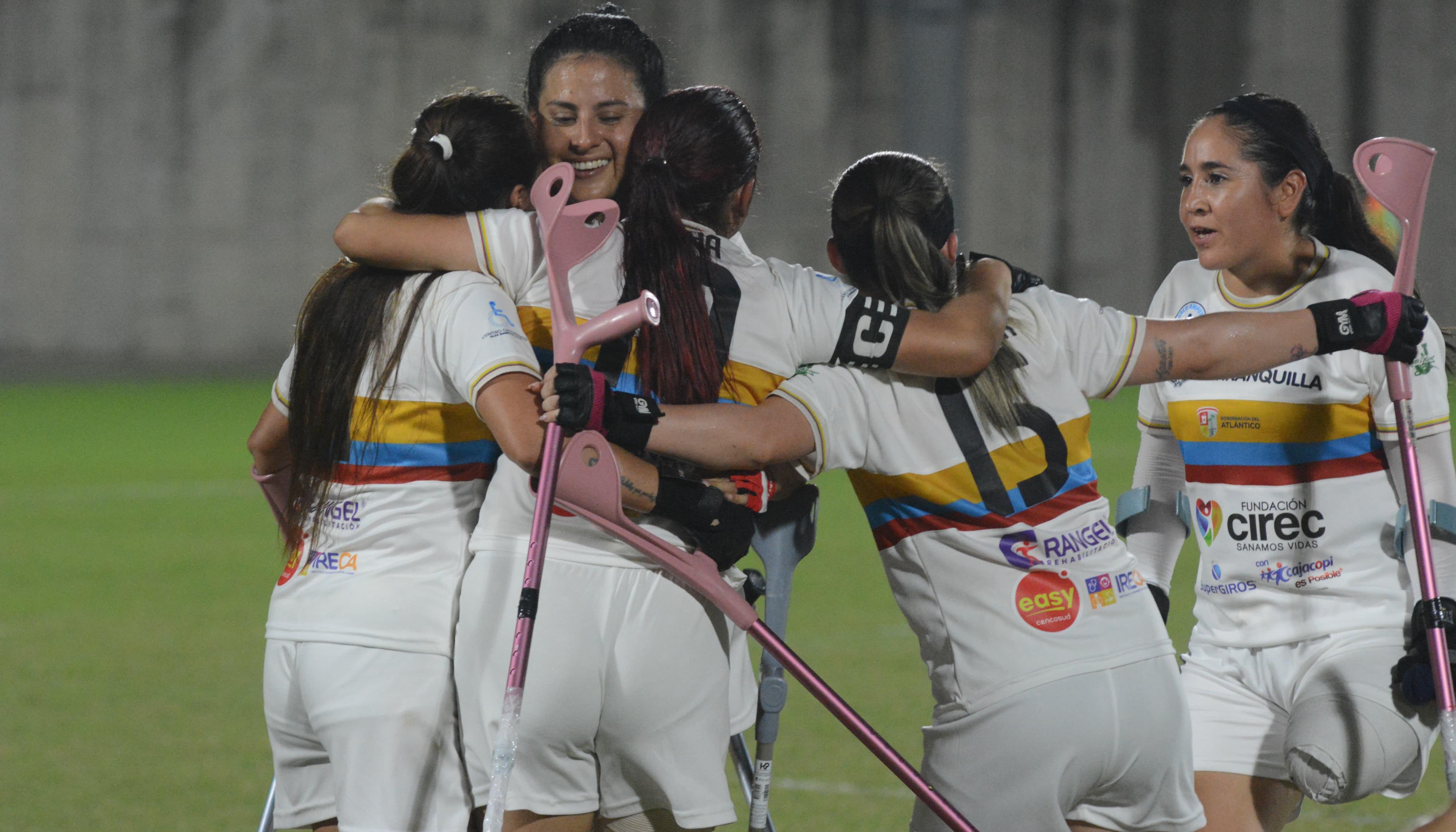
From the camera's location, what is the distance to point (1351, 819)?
4602 mm

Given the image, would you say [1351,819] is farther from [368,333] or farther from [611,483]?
[368,333]

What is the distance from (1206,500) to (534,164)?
164cm

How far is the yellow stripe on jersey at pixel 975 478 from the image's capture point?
2.71 m

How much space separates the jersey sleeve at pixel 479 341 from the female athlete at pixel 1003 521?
19cm

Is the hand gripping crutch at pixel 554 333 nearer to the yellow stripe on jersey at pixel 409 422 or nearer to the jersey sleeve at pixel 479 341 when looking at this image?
the jersey sleeve at pixel 479 341

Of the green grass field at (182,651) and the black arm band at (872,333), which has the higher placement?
the black arm band at (872,333)

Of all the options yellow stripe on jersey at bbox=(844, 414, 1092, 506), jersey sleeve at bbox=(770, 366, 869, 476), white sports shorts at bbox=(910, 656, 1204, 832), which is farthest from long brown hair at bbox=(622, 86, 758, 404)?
white sports shorts at bbox=(910, 656, 1204, 832)

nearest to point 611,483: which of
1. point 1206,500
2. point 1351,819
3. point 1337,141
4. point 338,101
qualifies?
point 1206,500

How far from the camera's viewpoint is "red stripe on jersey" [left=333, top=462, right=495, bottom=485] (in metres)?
2.78

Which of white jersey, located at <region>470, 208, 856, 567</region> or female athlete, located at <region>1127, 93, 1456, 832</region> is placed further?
female athlete, located at <region>1127, 93, 1456, 832</region>

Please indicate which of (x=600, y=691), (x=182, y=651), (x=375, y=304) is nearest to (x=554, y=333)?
(x=375, y=304)

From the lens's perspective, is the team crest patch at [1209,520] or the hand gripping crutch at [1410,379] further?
the team crest patch at [1209,520]

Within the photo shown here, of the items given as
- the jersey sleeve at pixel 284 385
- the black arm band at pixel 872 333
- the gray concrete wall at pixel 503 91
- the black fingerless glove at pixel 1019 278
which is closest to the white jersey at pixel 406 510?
the jersey sleeve at pixel 284 385

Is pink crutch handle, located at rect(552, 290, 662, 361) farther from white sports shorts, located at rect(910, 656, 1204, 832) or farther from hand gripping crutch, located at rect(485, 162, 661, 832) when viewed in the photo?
white sports shorts, located at rect(910, 656, 1204, 832)
